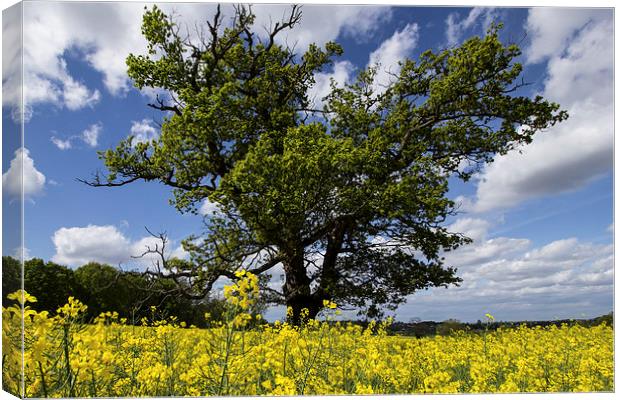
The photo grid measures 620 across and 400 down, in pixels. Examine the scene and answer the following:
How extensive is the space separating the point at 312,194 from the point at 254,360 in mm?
4665

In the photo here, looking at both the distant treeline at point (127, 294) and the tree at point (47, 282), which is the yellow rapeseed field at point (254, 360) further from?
the distant treeline at point (127, 294)

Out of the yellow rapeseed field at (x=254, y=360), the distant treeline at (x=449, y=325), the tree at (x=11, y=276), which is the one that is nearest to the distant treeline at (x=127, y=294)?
the distant treeline at (x=449, y=325)

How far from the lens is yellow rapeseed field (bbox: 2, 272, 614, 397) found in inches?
122

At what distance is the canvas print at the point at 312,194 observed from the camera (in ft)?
14.8

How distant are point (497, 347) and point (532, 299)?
1251 mm

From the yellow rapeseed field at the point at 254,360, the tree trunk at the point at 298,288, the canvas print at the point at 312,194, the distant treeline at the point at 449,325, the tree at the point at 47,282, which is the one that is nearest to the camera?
the yellow rapeseed field at the point at 254,360

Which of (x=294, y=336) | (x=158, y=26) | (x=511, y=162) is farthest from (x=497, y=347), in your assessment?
(x=158, y=26)

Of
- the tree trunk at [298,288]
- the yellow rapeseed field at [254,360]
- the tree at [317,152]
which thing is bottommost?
the yellow rapeseed field at [254,360]

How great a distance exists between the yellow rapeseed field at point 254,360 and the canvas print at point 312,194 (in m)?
0.03

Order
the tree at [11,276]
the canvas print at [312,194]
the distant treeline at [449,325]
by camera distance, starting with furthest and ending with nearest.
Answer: the distant treeline at [449,325] < the tree at [11,276] < the canvas print at [312,194]

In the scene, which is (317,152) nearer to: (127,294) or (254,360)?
(127,294)

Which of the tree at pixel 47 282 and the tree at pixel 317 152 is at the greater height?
the tree at pixel 317 152

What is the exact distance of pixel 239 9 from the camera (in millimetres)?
7785

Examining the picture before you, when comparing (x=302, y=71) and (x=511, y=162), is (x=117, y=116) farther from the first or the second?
(x=511, y=162)
